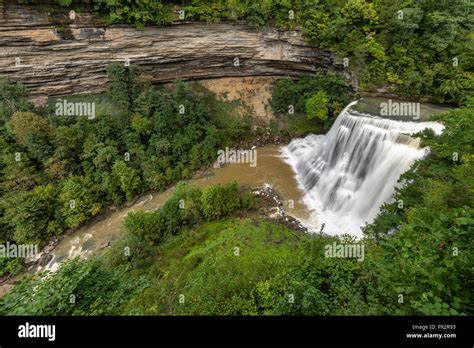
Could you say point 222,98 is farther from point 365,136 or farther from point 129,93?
point 365,136

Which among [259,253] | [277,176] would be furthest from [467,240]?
[277,176]

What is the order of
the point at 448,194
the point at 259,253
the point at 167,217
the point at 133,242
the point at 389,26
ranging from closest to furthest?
the point at 448,194, the point at 259,253, the point at 133,242, the point at 167,217, the point at 389,26
